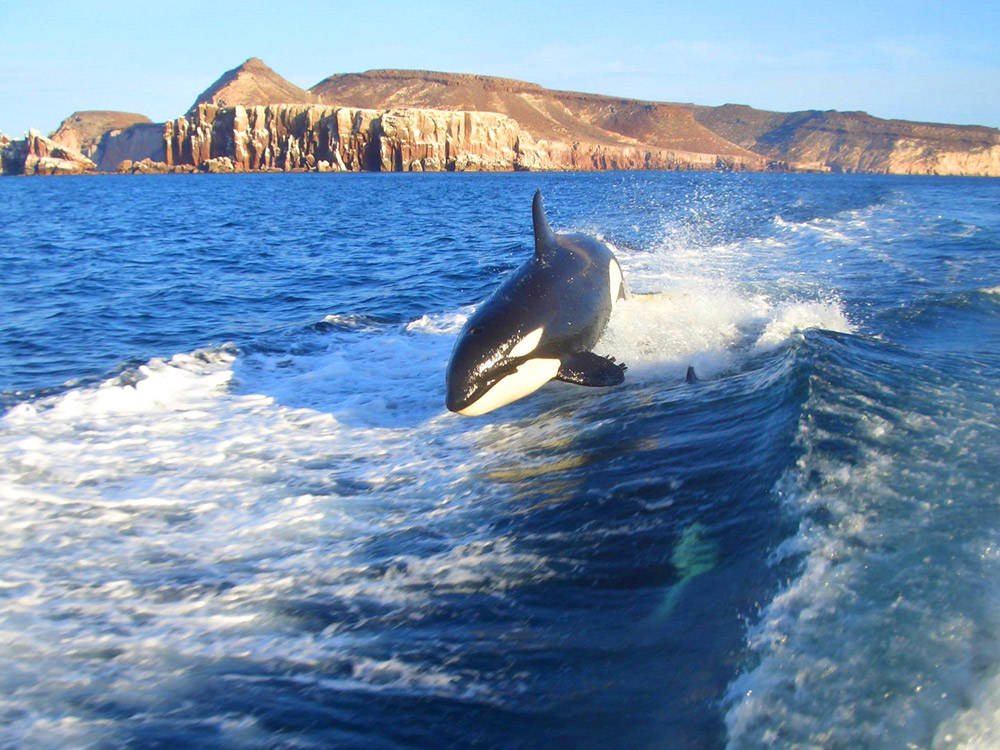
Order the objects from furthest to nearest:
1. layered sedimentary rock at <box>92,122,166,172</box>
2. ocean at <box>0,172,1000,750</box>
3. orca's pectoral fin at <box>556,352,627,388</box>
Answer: layered sedimentary rock at <box>92,122,166,172</box> → orca's pectoral fin at <box>556,352,627,388</box> → ocean at <box>0,172,1000,750</box>

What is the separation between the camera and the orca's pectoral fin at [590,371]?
8.02m

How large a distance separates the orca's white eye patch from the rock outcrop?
15243cm

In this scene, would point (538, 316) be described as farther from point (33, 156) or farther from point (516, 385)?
point (33, 156)

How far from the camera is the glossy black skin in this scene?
25.1 feet

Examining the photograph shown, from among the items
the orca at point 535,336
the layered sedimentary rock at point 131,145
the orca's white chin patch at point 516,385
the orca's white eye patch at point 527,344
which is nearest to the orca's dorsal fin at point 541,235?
the orca at point 535,336

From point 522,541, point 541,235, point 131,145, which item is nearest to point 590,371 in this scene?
point 541,235

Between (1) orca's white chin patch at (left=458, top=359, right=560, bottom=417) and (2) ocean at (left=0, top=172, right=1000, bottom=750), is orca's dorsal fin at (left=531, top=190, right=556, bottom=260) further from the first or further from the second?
(1) orca's white chin patch at (left=458, top=359, right=560, bottom=417)

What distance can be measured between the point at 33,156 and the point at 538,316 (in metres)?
156

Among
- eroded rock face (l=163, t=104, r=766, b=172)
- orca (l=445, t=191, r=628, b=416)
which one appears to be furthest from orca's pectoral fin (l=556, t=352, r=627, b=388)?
eroded rock face (l=163, t=104, r=766, b=172)

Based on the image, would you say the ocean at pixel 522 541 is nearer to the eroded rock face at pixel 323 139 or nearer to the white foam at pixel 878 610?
the white foam at pixel 878 610

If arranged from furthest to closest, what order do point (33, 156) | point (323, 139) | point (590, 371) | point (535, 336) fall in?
point (33, 156)
point (323, 139)
point (590, 371)
point (535, 336)

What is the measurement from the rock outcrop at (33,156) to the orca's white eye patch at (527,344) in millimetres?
152433

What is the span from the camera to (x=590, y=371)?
26.8 ft

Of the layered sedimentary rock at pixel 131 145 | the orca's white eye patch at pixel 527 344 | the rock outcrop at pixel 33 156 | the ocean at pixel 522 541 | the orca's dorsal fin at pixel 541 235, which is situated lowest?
the ocean at pixel 522 541
